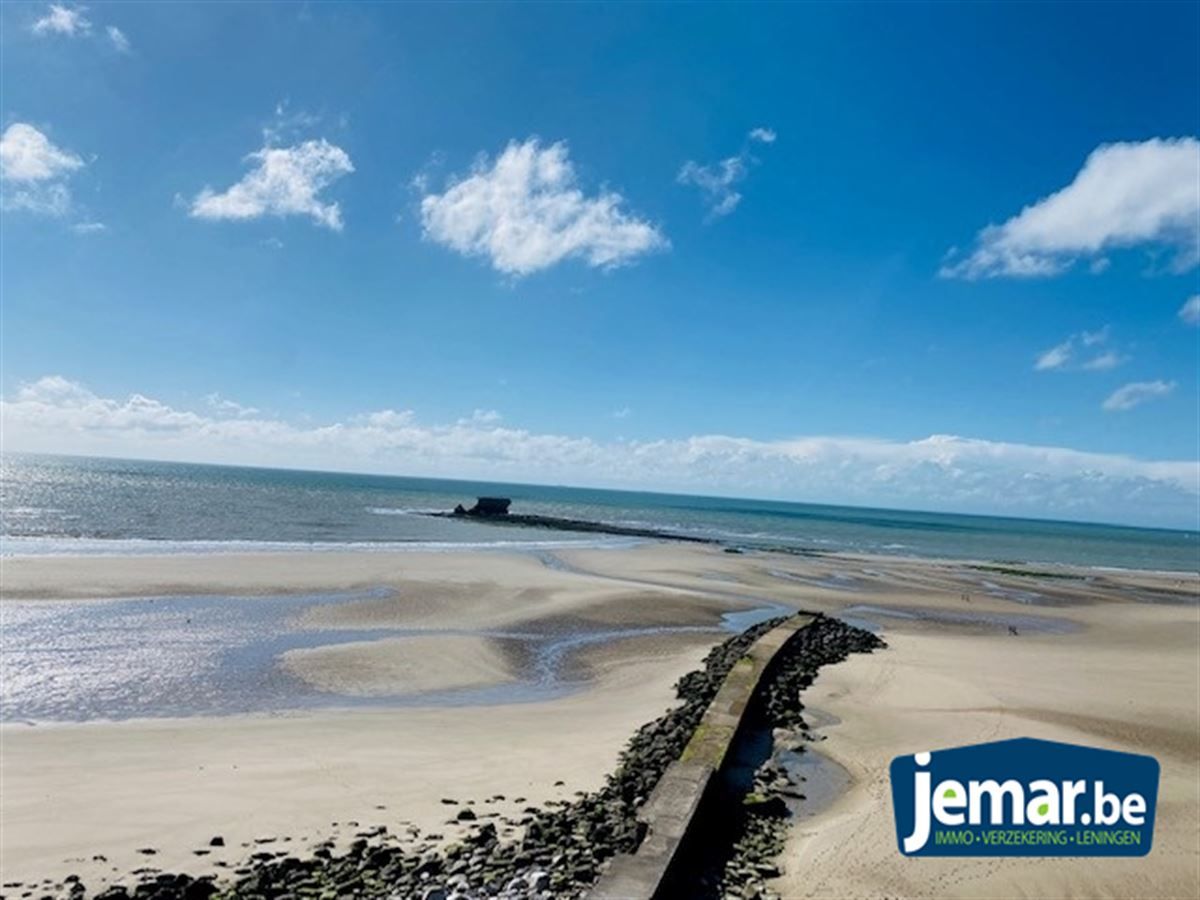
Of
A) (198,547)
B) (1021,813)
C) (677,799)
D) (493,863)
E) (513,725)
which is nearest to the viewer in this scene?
(493,863)

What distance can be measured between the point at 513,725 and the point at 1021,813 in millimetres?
8009

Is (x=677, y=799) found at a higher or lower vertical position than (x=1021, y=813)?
lower

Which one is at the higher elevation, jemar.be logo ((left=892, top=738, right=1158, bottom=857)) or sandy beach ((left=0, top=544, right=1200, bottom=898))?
jemar.be logo ((left=892, top=738, right=1158, bottom=857))

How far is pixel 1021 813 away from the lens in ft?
27.0

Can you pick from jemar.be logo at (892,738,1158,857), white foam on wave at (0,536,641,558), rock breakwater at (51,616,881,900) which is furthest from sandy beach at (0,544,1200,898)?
white foam on wave at (0,536,641,558)

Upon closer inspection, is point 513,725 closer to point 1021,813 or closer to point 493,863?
point 493,863

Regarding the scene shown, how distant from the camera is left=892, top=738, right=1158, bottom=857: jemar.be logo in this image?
811cm

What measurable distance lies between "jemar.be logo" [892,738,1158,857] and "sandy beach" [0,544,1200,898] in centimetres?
19

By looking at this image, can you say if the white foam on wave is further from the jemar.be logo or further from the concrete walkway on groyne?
the jemar.be logo

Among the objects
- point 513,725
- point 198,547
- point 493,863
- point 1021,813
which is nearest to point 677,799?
point 493,863

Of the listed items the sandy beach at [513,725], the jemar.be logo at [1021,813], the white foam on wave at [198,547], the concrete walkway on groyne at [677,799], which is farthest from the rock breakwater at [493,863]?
the white foam on wave at [198,547]

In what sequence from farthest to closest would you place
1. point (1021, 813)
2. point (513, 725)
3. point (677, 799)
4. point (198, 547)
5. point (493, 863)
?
1. point (198, 547)
2. point (513, 725)
3. point (677, 799)
4. point (1021, 813)
5. point (493, 863)

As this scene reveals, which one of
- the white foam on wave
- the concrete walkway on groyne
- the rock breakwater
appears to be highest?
the concrete walkway on groyne

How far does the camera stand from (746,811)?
371 inches
